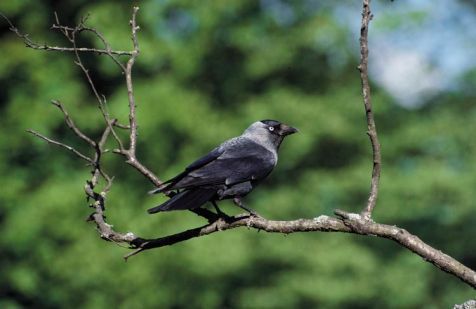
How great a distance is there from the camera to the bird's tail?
16.4 ft

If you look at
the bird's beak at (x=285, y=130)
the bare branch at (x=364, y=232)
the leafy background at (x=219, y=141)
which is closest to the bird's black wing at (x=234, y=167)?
the bird's beak at (x=285, y=130)

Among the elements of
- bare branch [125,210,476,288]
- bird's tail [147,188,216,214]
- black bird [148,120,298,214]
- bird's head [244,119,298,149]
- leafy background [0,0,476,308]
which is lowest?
bare branch [125,210,476,288]

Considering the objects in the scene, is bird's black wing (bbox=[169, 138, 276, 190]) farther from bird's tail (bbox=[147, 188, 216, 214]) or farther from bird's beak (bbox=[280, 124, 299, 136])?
bird's beak (bbox=[280, 124, 299, 136])

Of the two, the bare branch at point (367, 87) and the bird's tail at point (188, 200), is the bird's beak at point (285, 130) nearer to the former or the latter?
the bird's tail at point (188, 200)

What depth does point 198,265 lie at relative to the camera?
15344mm

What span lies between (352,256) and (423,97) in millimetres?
5373

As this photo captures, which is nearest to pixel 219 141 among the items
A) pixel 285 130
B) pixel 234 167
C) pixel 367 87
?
pixel 285 130

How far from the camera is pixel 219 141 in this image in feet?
53.0

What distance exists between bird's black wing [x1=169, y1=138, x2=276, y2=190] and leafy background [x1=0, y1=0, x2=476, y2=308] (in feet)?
27.9

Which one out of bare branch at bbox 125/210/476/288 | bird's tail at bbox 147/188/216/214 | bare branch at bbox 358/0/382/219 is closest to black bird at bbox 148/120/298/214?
bird's tail at bbox 147/188/216/214

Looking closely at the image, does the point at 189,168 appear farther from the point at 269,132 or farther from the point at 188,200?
the point at 269,132

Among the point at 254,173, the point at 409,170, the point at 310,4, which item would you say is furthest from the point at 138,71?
the point at 254,173

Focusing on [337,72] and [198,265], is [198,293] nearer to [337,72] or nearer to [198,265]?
[198,265]

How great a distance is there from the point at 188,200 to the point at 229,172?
2.81 ft
